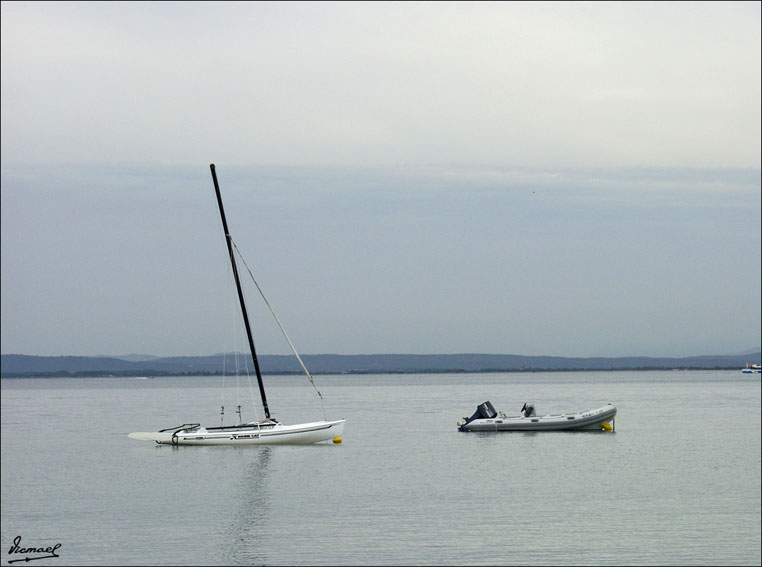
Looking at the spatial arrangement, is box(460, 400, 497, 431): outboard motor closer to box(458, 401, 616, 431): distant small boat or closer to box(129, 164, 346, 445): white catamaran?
box(458, 401, 616, 431): distant small boat

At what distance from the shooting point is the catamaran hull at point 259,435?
6594 centimetres

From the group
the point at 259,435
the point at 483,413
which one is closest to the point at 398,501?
the point at 259,435

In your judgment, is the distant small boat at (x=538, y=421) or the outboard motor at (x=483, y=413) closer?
the distant small boat at (x=538, y=421)

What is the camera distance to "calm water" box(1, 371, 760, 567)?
34281mm

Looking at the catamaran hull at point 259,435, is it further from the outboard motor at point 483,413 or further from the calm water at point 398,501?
the outboard motor at point 483,413

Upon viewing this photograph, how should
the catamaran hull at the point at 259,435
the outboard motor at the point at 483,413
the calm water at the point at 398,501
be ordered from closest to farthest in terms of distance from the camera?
the calm water at the point at 398,501 < the catamaran hull at the point at 259,435 < the outboard motor at the point at 483,413

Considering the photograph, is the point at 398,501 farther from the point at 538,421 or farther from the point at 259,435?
the point at 538,421

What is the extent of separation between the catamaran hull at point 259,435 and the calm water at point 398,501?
49.5 inches

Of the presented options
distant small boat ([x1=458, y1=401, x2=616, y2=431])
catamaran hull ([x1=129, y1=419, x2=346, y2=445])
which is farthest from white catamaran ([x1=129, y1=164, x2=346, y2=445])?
distant small boat ([x1=458, y1=401, x2=616, y2=431])

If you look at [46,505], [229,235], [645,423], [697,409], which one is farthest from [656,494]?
[697,409]

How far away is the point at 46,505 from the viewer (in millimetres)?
46281

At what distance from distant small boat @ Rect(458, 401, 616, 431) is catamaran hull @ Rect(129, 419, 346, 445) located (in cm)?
1822

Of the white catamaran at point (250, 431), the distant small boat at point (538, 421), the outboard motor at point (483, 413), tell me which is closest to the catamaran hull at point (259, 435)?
the white catamaran at point (250, 431)

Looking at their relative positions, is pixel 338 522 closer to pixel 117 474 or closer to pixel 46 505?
pixel 46 505
